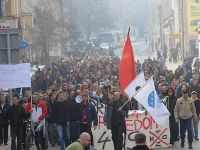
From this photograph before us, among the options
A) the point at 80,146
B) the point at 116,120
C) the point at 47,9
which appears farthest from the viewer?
the point at 47,9

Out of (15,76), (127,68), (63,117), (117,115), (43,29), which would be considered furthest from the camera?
(43,29)

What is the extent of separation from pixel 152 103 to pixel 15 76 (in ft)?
11.3

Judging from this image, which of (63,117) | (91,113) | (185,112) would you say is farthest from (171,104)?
(63,117)

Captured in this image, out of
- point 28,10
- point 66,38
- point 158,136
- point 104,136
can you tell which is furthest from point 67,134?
point 66,38

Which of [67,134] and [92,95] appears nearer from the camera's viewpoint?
[67,134]

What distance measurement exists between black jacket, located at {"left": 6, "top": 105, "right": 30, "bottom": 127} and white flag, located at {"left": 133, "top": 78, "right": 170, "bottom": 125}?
107 inches

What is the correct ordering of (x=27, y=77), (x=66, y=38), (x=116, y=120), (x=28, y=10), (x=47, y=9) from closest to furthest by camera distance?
(x=116, y=120)
(x=27, y=77)
(x=47, y=9)
(x=28, y=10)
(x=66, y=38)

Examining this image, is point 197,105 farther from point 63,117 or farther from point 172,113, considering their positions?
point 63,117

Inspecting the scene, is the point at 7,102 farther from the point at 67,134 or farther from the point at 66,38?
the point at 66,38

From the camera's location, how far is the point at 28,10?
65812mm

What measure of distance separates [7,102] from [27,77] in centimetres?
226

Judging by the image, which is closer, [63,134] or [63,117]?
[63,117]

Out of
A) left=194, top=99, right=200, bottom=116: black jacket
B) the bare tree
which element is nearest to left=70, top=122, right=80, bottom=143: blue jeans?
left=194, top=99, right=200, bottom=116: black jacket

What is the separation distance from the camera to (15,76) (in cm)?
1931
